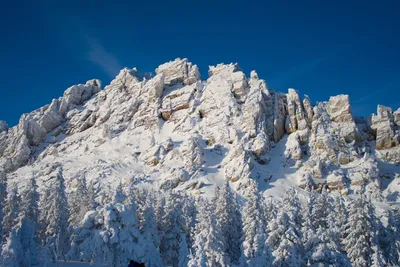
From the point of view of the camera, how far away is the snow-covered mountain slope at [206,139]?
3996 inches

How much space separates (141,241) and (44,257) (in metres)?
9.54

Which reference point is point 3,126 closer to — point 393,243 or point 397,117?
point 397,117

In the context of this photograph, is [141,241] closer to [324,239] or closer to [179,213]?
[324,239]

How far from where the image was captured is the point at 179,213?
49.1 meters

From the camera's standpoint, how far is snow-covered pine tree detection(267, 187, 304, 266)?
1086 inches

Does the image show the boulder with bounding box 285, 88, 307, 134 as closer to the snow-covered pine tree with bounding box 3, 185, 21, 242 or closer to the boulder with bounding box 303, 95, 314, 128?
the boulder with bounding box 303, 95, 314, 128

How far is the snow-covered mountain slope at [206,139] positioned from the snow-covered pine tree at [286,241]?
63291 millimetres

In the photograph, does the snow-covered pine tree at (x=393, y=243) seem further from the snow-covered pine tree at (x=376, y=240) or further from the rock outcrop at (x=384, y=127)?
the rock outcrop at (x=384, y=127)

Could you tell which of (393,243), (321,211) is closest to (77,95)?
(321,211)

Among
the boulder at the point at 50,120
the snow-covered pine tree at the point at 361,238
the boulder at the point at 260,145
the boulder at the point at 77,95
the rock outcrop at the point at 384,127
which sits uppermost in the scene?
the boulder at the point at 77,95

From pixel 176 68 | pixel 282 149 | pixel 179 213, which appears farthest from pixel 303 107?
pixel 179 213

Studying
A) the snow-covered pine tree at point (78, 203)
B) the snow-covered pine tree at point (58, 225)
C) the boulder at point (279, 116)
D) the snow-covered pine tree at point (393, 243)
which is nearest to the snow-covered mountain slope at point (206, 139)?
the boulder at point (279, 116)

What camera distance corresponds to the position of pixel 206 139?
399 ft

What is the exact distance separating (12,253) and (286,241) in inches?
849
